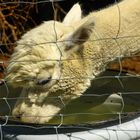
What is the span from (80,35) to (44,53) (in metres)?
0.24

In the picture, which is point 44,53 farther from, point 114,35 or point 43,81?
point 114,35

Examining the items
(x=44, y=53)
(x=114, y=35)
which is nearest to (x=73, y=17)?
(x=114, y=35)

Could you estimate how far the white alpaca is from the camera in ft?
10.8

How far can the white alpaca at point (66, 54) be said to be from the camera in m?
3.30

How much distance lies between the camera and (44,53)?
3305 millimetres

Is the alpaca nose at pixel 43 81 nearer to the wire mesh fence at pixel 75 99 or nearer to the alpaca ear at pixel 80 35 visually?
the wire mesh fence at pixel 75 99

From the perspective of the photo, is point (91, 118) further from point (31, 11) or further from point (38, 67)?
point (31, 11)

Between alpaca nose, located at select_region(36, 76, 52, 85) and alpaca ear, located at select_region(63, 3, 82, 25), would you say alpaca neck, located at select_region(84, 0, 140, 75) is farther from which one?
alpaca nose, located at select_region(36, 76, 52, 85)

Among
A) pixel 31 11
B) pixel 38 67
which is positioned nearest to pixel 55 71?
pixel 38 67

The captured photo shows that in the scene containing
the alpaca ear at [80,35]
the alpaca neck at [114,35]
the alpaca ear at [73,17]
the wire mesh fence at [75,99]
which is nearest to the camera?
the wire mesh fence at [75,99]

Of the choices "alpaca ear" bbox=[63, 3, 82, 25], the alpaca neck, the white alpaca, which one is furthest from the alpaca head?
"alpaca ear" bbox=[63, 3, 82, 25]

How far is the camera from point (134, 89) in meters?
3.67

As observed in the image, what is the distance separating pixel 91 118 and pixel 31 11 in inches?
91.1

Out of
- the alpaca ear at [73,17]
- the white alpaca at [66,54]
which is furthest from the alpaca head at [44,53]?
the alpaca ear at [73,17]
